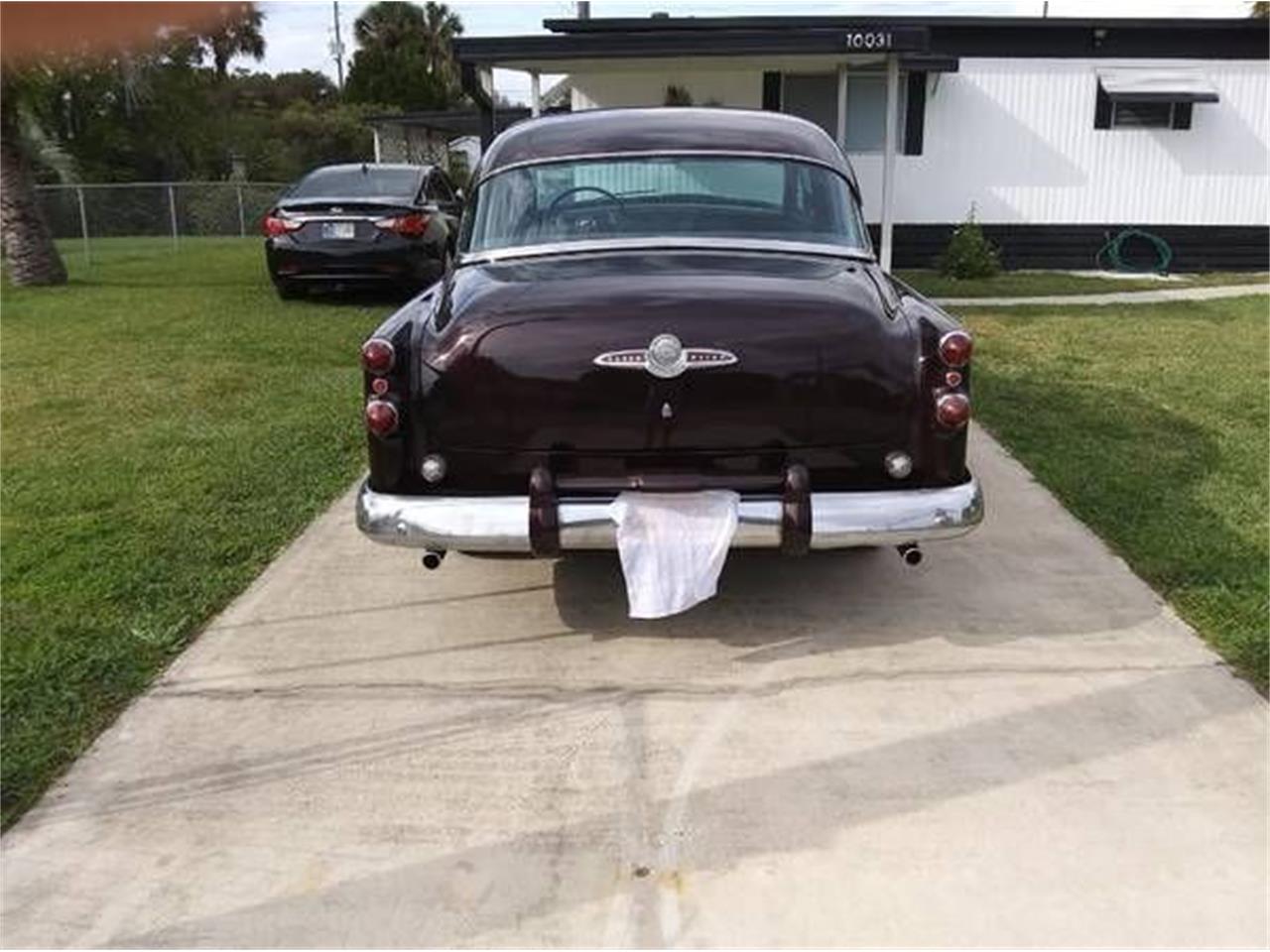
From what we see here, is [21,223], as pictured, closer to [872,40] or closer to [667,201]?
[872,40]

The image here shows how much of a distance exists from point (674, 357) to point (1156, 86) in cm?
1474

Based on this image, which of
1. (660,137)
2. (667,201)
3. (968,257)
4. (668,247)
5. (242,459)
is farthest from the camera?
Result: (968,257)

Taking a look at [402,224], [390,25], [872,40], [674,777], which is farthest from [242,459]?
[390,25]

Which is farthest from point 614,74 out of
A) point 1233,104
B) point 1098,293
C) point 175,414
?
point 175,414

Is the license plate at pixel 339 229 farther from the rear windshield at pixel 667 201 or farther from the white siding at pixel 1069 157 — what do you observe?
the rear windshield at pixel 667 201

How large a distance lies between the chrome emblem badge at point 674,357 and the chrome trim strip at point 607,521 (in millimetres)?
457

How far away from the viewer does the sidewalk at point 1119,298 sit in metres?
13.9

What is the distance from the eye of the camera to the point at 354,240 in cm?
1302

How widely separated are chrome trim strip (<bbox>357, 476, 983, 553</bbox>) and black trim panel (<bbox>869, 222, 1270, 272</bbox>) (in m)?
13.6

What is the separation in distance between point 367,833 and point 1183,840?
209 cm

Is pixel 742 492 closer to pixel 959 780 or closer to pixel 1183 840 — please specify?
pixel 959 780

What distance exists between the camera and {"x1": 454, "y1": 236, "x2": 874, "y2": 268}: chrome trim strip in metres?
5.09

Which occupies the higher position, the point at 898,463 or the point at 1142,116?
the point at 1142,116

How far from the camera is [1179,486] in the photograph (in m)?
6.41
